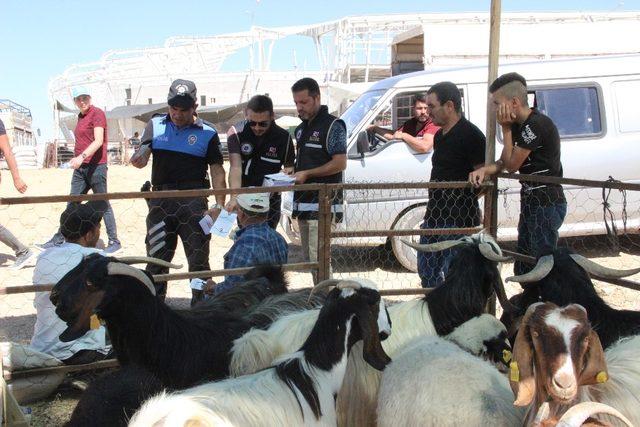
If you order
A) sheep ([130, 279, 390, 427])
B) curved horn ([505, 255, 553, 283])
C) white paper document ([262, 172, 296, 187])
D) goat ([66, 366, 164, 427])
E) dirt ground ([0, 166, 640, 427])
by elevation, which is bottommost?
dirt ground ([0, 166, 640, 427])

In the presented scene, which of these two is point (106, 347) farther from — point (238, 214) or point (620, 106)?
point (620, 106)

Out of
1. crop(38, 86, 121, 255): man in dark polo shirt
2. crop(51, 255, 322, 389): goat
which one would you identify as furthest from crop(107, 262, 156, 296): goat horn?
crop(38, 86, 121, 255): man in dark polo shirt

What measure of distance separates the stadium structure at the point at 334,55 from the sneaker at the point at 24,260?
25.9ft

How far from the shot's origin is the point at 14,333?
6176 millimetres

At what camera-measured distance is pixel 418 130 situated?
330 inches

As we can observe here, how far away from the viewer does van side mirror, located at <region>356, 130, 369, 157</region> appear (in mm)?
8297

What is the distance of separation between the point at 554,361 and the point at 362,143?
6029mm

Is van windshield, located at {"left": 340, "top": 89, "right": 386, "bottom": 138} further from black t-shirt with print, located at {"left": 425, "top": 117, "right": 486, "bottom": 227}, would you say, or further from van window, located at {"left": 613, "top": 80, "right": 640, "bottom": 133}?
black t-shirt with print, located at {"left": 425, "top": 117, "right": 486, "bottom": 227}

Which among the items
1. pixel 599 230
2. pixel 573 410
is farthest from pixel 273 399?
pixel 599 230

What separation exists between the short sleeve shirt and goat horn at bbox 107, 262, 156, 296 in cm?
569

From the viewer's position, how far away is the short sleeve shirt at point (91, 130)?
8.80m

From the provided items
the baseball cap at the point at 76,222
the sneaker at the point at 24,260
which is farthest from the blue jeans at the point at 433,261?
the sneaker at the point at 24,260

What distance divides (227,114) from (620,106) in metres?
22.9

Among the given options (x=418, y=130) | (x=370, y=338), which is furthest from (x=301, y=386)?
(x=418, y=130)
